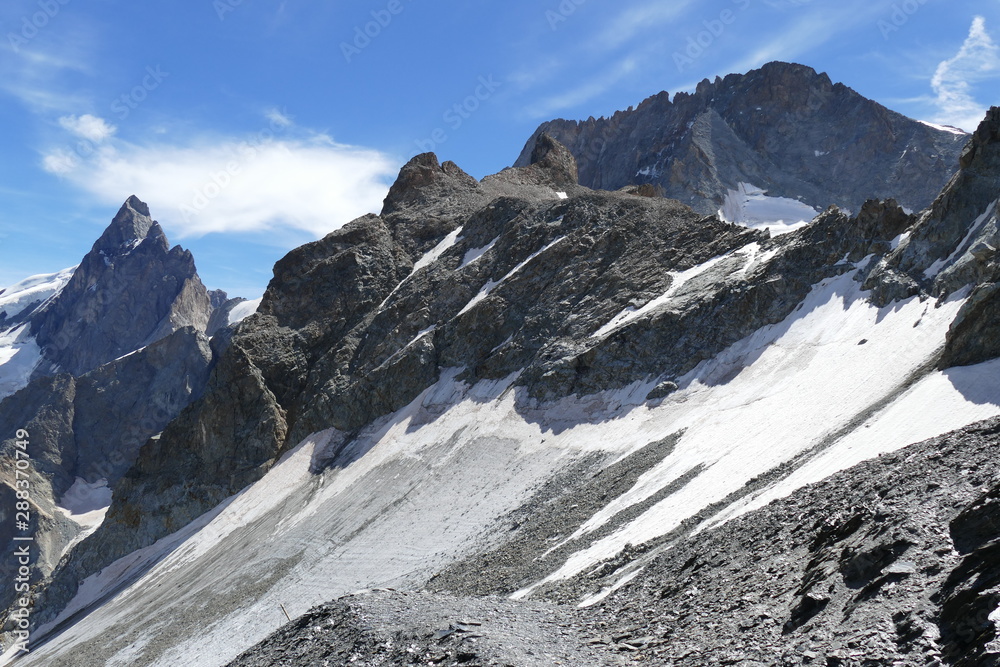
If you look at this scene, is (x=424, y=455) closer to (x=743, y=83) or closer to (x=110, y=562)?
(x=110, y=562)

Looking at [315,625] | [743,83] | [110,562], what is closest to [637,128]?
[743,83]

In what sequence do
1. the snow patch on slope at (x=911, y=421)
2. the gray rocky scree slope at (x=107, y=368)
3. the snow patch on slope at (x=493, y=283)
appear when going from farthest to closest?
1. the gray rocky scree slope at (x=107, y=368)
2. the snow patch on slope at (x=493, y=283)
3. the snow patch on slope at (x=911, y=421)

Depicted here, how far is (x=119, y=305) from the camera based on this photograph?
169 meters

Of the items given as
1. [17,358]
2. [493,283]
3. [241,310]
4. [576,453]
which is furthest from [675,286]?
[17,358]

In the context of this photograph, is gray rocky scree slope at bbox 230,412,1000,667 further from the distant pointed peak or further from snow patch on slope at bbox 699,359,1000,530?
the distant pointed peak

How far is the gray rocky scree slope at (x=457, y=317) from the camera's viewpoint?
146ft

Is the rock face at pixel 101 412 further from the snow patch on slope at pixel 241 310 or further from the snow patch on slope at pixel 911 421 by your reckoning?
the snow patch on slope at pixel 911 421

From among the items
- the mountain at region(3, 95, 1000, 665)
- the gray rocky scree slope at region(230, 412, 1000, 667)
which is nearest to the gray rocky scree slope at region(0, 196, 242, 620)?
the mountain at region(3, 95, 1000, 665)

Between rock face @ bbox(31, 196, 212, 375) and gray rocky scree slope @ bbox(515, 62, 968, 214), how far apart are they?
99681 mm

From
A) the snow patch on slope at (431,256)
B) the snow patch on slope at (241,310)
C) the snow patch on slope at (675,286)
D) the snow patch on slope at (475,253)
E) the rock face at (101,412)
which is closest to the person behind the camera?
the snow patch on slope at (675,286)

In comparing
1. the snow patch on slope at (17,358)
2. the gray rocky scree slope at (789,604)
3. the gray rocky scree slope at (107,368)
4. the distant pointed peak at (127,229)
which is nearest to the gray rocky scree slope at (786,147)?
the gray rocky scree slope at (107,368)

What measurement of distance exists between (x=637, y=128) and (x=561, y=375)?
115160 mm

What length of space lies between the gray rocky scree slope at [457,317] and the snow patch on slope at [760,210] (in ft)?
146

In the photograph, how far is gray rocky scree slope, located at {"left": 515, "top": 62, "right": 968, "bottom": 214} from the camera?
116m
